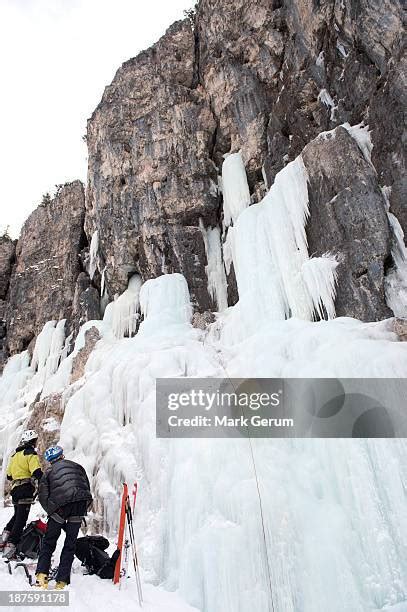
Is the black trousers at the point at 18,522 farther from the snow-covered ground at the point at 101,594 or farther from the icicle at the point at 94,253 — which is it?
the icicle at the point at 94,253

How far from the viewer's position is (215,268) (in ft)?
44.3

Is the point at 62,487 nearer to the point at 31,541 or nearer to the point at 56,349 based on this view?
the point at 31,541

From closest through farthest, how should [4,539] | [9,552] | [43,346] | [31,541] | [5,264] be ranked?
[9,552]
[31,541]
[4,539]
[43,346]
[5,264]

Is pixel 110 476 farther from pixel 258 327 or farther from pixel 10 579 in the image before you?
pixel 258 327

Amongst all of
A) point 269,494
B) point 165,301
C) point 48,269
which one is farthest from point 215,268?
point 48,269

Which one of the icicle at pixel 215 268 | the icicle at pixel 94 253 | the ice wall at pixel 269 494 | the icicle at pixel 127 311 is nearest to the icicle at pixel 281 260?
the ice wall at pixel 269 494

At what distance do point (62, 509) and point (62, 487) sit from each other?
0.63 feet

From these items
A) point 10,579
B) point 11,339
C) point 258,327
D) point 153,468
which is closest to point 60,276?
point 11,339

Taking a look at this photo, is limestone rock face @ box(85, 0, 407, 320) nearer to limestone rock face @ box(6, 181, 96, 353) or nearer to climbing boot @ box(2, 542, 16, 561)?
limestone rock face @ box(6, 181, 96, 353)

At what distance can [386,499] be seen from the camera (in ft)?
16.0

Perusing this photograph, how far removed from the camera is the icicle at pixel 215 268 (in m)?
13.1

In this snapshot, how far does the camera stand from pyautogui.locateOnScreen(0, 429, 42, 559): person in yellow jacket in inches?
187

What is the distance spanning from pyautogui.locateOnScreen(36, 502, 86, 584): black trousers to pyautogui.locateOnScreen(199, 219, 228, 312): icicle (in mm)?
9075

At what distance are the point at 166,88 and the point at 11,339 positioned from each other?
1231 cm
